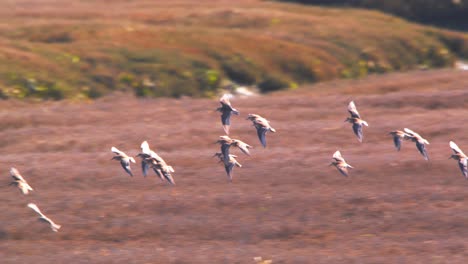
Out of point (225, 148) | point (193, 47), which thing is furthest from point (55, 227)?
point (193, 47)

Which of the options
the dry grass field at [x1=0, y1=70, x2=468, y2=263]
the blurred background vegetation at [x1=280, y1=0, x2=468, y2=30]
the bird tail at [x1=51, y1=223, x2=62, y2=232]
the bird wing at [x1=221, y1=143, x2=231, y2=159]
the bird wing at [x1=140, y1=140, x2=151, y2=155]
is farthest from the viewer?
the blurred background vegetation at [x1=280, y1=0, x2=468, y2=30]

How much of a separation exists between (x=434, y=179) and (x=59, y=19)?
160 ft

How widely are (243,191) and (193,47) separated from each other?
34323mm

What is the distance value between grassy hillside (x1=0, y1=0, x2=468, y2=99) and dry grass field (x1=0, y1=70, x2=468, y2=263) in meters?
12.6

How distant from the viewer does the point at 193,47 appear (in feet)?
201

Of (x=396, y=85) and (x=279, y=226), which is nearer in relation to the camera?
(x=279, y=226)

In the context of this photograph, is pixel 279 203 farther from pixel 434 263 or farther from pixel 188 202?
pixel 434 263

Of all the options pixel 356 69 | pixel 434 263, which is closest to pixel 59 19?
pixel 356 69

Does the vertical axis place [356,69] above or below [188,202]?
above

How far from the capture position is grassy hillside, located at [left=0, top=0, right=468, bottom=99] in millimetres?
53375

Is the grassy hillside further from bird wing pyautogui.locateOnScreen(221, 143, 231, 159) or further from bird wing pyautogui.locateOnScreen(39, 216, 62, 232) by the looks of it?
bird wing pyautogui.locateOnScreen(221, 143, 231, 159)

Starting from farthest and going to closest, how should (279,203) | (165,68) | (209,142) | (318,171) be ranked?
(165,68) < (209,142) < (318,171) < (279,203)

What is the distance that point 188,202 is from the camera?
2695 cm

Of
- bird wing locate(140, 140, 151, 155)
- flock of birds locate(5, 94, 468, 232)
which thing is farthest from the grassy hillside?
bird wing locate(140, 140, 151, 155)
